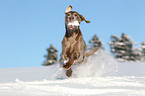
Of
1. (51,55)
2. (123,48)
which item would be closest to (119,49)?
(123,48)

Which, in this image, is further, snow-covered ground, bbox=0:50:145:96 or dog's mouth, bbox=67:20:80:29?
dog's mouth, bbox=67:20:80:29

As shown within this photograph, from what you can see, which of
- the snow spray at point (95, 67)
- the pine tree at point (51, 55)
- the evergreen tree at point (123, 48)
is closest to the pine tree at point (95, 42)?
the evergreen tree at point (123, 48)

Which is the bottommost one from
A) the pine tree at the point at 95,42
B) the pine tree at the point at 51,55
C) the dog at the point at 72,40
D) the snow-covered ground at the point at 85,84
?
the snow-covered ground at the point at 85,84

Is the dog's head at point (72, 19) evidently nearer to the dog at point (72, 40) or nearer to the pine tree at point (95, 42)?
the dog at point (72, 40)

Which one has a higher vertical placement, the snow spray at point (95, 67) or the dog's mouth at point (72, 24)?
the dog's mouth at point (72, 24)

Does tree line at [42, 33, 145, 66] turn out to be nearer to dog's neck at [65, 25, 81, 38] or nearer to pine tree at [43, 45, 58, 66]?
pine tree at [43, 45, 58, 66]

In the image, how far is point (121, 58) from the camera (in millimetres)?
39000

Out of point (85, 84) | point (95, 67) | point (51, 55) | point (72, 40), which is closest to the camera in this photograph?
point (85, 84)

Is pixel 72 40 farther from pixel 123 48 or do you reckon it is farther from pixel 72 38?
pixel 123 48

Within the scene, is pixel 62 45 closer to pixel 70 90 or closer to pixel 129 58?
pixel 70 90

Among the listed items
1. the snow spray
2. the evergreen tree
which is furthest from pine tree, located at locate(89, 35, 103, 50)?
the snow spray

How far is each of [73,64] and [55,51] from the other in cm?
3072

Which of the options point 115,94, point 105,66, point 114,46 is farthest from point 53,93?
point 114,46

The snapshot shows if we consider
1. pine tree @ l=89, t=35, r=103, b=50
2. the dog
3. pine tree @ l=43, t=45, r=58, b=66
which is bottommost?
the dog
